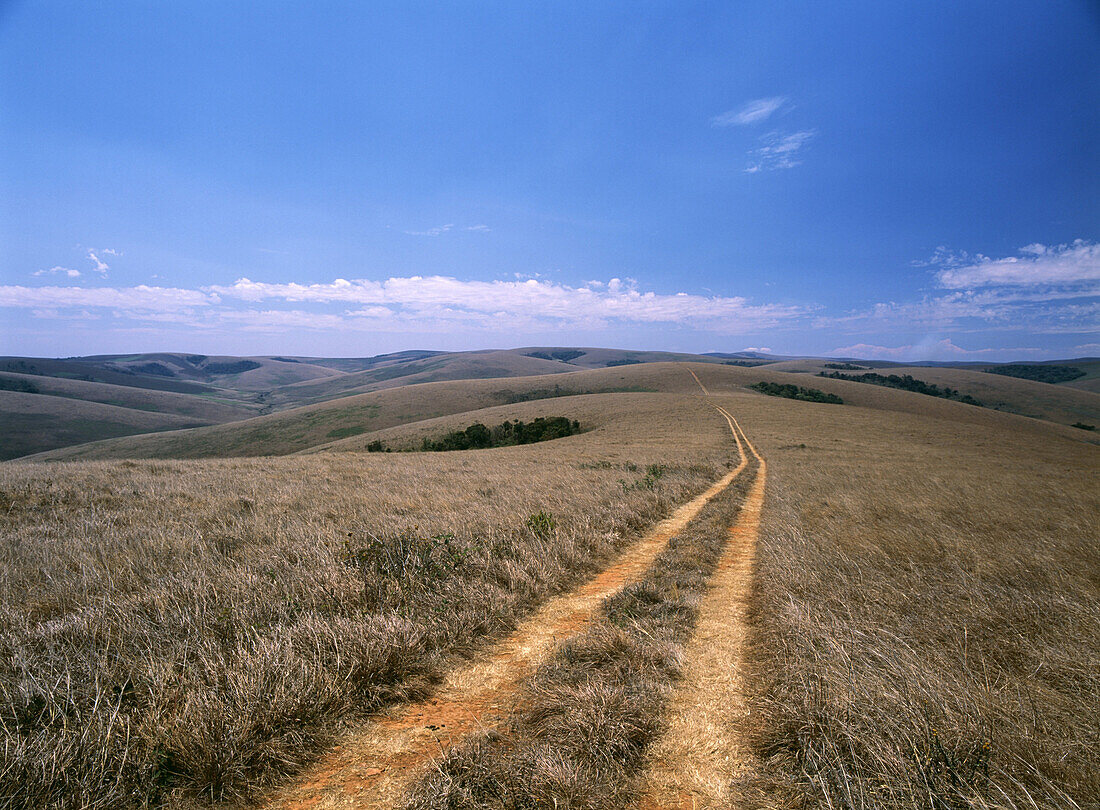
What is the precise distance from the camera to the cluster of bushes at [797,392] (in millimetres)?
68875

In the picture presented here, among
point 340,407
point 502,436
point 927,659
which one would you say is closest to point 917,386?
point 502,436

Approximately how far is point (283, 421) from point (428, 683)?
266 ft

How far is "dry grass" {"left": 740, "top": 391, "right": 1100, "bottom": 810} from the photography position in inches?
103

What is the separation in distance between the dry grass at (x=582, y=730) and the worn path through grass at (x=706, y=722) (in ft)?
0.39

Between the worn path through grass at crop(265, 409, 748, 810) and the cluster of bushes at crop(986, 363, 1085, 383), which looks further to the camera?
the cluster of bushes at crop(986, 363, 1085, 383)

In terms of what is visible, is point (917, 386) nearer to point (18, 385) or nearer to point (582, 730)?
point (582, 730)

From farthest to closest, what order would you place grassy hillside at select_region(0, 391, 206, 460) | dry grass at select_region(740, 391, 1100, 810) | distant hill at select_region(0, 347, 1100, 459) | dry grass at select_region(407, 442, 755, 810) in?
grassy hillside at select_region(0, 391, 206, 460)
distant hill at select_region(0, 347, 1100, 459)
dry grass at select_region(407, 442, 755, 810)
dry grass at select_region(740, 391, 1100, 810)

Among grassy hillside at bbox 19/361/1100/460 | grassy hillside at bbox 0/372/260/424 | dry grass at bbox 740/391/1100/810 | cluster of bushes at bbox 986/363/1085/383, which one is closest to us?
dry grass at bbox 740/391/1100/810

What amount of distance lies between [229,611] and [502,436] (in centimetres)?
4129

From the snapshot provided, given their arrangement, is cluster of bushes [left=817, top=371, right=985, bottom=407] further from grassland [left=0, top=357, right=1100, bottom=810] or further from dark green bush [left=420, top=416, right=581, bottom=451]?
grassland [left=0, top=357, right=1100, bottom=810]

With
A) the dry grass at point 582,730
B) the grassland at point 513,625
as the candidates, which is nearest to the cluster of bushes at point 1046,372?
the grassland at point 513,625

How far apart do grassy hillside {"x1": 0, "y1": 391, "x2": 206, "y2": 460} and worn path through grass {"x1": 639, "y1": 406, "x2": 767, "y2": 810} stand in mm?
107529

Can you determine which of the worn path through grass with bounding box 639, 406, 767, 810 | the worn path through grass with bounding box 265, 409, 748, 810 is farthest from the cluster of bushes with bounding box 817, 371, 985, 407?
the worn path through grass with bounding box 265, 409, 748, 810

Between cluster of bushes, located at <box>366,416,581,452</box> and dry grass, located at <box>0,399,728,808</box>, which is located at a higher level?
dry grass, located at <box>0,399,728,808</box>
